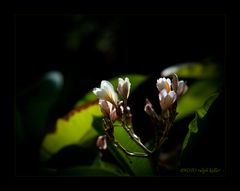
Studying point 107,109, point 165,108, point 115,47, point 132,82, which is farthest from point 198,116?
Result: point 115,47

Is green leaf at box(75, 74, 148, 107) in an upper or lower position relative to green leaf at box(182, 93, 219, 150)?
upper

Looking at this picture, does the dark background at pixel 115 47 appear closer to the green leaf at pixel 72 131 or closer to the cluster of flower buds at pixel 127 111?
the green leaf at pixel 72 131

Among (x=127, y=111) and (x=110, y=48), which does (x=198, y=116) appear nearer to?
(x=127, y=111)

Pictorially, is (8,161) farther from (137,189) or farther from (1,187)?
(137,189)

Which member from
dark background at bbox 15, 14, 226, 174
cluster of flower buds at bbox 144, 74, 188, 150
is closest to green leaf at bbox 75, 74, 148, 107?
dark background at bbox 15, 14, 226, 174

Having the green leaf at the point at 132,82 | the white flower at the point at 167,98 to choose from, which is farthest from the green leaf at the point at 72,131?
the white flower at the point at 167,98

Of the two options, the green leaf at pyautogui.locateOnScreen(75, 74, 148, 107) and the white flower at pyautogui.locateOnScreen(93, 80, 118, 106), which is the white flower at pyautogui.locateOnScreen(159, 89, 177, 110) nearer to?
the white flower at pyautogui.locateOnScreen(93, 80, 118, 106)

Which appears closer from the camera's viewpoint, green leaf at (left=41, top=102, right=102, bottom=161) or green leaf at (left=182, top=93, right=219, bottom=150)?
green leaf at (left=182, top=93, right=219, bottom=150)
